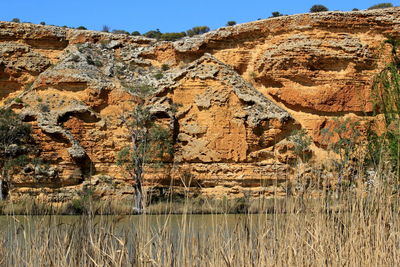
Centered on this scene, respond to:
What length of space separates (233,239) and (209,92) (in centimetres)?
2062

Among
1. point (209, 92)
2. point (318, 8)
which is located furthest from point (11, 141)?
point (318, 8)

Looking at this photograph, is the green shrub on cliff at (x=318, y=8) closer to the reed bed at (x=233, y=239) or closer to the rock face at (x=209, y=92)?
the rock face at (x=209, y=92)

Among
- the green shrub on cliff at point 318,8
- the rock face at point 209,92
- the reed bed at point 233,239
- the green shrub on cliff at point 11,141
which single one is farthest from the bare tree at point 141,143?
the green shrub on cliff at point 318,8

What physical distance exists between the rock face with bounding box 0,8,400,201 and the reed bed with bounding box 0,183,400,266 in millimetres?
16375

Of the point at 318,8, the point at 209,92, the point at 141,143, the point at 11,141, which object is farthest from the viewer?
the point at 318,8

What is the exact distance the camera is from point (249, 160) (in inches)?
1043

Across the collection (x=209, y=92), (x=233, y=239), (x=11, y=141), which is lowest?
(x=233, y=239)

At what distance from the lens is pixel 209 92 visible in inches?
1096

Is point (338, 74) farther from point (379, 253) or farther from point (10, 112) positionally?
point (379, 253)

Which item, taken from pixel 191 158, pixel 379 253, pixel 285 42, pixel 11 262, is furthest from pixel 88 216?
pixel 285 42

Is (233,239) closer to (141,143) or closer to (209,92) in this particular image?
(141,143)

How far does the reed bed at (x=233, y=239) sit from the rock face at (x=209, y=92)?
16375 mm

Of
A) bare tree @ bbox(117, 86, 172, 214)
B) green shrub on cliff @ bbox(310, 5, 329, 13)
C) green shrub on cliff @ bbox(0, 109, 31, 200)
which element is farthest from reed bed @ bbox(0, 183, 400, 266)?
green shrub on cliff @ bbox(310, 5, 329, 13)

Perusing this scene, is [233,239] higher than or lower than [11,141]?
lower
